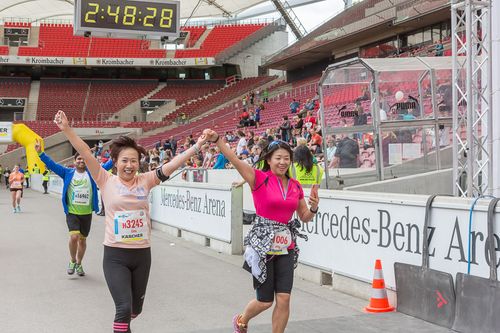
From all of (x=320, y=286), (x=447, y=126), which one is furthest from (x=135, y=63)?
(x=320, y=286)

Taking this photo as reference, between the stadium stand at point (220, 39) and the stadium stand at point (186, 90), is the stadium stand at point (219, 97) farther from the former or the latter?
the stadium stand at point (220, 39)

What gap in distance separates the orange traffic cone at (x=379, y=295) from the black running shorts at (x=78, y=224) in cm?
460

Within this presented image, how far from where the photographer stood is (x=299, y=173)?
9.95 metres

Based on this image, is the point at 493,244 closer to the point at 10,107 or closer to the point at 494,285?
the point at 494,285

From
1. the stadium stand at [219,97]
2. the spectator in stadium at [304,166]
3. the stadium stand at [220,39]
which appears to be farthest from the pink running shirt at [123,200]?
the stadium stand at [220,39]

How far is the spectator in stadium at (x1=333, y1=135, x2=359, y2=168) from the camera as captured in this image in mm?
12789

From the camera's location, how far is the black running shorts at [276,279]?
5.17 meters

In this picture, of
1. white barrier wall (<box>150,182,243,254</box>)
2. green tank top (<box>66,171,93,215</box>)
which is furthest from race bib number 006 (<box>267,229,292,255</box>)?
white barrier wall (<box>150,182,243,254</box>)

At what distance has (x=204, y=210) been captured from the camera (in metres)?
12.8

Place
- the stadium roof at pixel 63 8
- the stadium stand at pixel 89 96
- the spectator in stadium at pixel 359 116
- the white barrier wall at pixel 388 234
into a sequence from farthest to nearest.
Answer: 1. the stadium stand at pixel 89 96
2. the stadium roof at pixel 63 8
3. the spectator in stadium at pixel 359 116
4. the white barrier wall at pixel 388 234

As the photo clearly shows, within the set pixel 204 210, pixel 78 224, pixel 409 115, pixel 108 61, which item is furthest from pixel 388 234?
pixel 108 61

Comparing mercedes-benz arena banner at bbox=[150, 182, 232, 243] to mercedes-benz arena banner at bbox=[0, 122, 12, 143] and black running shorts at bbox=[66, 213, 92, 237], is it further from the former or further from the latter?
mercedes-benz arena banner at bbox=[0, 122, 12, 143]

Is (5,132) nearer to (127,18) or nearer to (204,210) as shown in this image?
(127,18)

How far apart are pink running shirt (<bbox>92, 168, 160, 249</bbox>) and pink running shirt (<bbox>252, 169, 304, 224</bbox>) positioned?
0.84 meters
